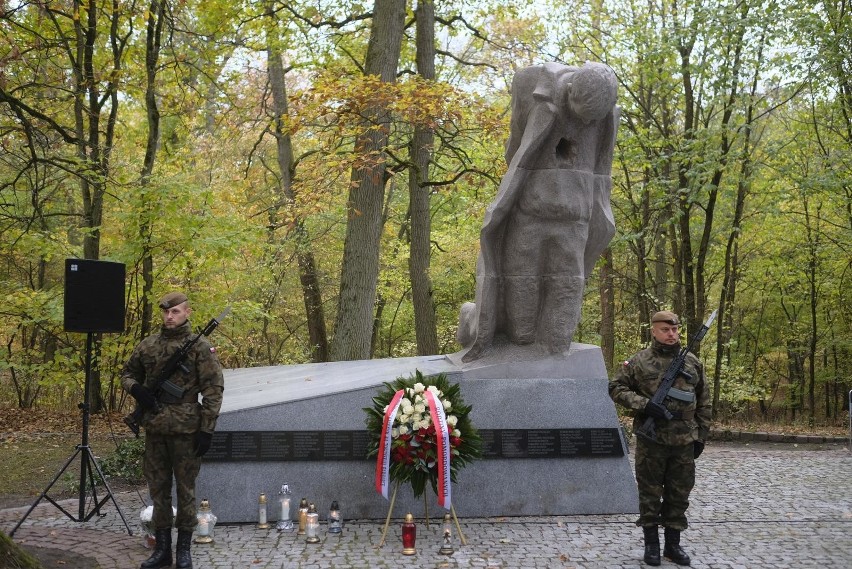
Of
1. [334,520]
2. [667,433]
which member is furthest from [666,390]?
[334,520]

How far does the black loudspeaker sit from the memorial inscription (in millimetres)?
1333

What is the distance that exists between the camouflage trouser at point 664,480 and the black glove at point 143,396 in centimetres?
331

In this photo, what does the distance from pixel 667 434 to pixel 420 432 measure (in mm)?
1821

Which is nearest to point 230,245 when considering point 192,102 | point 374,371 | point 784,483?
point 192,102

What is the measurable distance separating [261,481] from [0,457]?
556 centimetres

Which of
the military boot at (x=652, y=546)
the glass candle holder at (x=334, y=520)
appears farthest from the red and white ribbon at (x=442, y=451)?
the military boot at (x=652, y=546)

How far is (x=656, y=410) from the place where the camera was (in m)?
5.55

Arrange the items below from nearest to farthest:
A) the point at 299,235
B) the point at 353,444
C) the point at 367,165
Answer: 1. the point at 353,444
2. the point at 367,165
3. the point at 299,235

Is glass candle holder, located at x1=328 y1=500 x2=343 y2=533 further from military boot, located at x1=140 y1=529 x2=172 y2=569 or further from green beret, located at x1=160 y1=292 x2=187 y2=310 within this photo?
green beret, located at x1=160 y1=292 x2=187 y2=310

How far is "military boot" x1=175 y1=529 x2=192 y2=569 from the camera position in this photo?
556 centimetres

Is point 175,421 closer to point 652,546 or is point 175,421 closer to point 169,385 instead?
point 169,385

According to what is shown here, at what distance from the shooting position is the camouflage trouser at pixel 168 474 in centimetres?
563

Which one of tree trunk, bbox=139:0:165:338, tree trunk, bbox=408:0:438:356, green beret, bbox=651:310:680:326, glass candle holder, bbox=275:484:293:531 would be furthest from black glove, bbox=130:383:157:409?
tree trunk, bbox=408:0:438:356

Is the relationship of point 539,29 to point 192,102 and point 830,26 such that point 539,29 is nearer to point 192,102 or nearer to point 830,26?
point 830,26
